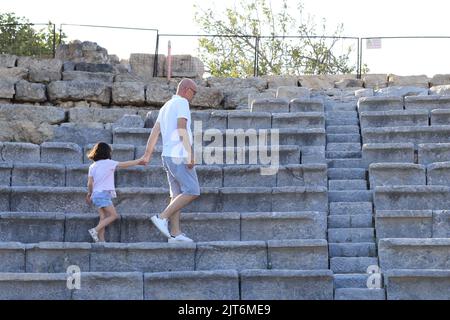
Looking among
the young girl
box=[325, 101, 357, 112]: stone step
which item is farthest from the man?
box=[325, 101, 357, 112]: stone step

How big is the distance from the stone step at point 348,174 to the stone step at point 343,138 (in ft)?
3.68

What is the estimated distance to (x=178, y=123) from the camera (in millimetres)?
13391

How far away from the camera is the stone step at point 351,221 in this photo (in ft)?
44.8

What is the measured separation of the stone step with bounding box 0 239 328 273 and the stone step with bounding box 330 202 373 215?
1.14 metres

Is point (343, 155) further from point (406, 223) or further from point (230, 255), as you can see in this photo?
point (230, 255)

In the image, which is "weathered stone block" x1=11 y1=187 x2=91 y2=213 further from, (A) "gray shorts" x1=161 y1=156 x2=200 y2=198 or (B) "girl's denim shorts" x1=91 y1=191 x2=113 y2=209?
(A) "gray shorts" x1=161 y1=156 x2=200 y2=198

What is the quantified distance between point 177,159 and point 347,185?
229 cm

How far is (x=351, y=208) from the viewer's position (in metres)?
13.9

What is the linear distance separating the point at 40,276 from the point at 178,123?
2.23 m

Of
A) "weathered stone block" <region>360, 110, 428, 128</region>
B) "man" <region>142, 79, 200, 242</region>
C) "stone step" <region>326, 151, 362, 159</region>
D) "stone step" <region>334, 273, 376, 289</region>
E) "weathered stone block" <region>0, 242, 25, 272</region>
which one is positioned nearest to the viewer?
"stone step" <region>334, 273, 376, 289</region>

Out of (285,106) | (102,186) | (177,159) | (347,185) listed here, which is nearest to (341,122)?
(285,106)

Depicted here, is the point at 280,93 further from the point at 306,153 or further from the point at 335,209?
the point at 335,209

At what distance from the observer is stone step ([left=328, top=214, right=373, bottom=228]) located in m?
13.7

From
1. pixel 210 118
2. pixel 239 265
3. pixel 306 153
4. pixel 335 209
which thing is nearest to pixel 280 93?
pixel 210 118
